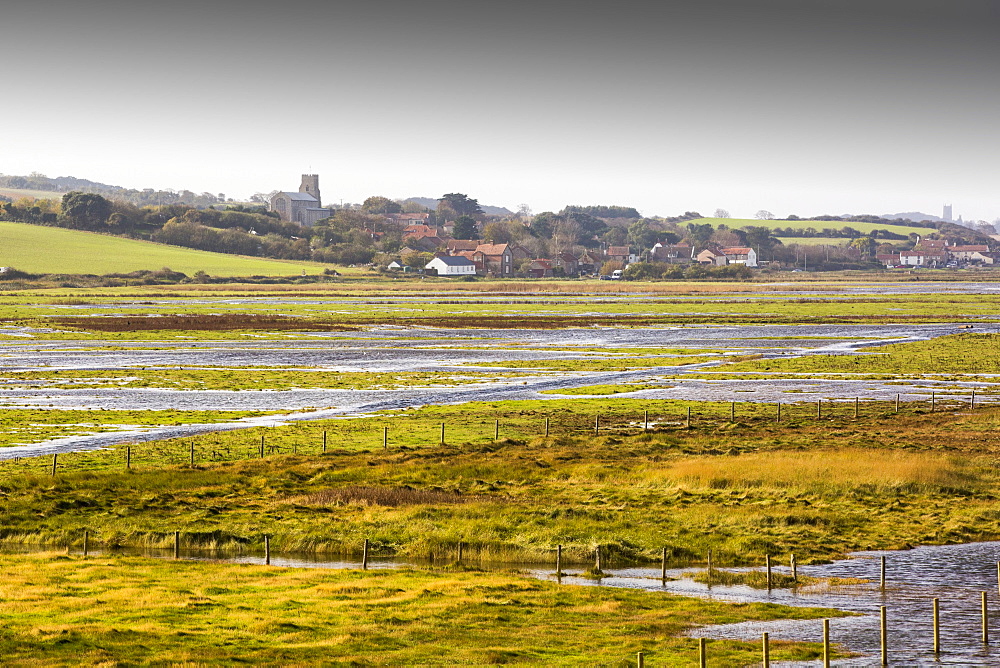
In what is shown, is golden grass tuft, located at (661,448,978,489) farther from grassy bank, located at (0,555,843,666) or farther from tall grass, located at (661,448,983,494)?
grassy bank, located at (0,555,843,666)

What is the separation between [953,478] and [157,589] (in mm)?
26888

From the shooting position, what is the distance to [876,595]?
30.2 meters

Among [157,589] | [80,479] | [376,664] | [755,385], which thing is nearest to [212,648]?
[376,664]

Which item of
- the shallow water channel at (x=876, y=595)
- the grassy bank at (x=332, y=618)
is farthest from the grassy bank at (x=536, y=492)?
the grassy bank at (x=332, y=618)

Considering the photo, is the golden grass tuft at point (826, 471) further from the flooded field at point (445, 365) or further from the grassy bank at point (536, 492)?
the flooded field at point (445, 365)

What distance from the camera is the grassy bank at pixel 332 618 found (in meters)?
25.1

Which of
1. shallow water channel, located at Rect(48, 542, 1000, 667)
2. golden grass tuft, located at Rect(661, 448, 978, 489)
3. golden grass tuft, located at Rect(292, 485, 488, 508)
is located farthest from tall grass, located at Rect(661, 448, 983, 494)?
golden grass tuft, located at Rect(292, 485, 488, 508)

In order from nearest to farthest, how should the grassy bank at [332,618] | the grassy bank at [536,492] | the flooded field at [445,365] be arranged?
the grassy bank at [332,618] < the grassy bank at [536,492] < the flooded field at [445,365]

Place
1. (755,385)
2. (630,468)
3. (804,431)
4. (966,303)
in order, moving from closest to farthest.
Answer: (630,468) → (804,431) → (755,385) → (966,303)

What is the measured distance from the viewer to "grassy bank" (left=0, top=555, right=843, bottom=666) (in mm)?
25098

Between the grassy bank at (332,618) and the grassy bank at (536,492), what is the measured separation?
3.69 metres

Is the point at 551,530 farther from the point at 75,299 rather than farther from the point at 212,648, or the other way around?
the point at 75,299

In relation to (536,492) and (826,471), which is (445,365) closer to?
(536,492)

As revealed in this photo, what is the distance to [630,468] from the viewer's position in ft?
149
